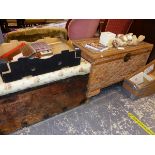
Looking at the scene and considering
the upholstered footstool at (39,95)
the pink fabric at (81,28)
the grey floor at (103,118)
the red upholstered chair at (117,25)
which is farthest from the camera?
the red upholstered chair at (117,25)

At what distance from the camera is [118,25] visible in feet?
6.14

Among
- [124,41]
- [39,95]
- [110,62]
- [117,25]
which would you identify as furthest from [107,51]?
[39,95]

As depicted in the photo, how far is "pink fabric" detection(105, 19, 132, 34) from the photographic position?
5.85ft

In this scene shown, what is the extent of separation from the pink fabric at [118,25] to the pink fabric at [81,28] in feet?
0.54

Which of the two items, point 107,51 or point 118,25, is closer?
point 107,51

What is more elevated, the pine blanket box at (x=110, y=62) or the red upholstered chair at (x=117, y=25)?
the red upholstered chair at (x=117, y=25)

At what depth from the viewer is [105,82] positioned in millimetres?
1673

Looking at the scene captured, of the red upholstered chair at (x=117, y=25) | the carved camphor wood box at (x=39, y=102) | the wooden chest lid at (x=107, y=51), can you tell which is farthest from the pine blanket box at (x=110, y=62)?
the red upholstered chair at (x=117, y=25)

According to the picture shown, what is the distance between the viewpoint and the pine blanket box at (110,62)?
145cm

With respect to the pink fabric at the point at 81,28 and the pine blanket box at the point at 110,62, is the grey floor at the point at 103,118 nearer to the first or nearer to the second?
the pine blanket box at the point at 110,62

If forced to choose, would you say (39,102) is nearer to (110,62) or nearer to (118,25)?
(110,62)

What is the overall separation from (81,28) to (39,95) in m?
0.79
